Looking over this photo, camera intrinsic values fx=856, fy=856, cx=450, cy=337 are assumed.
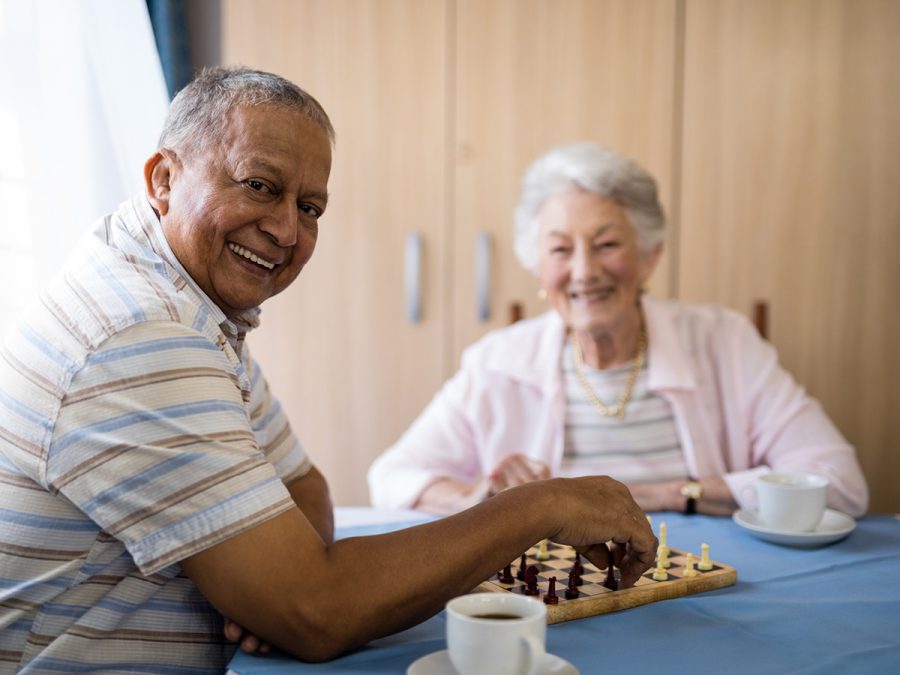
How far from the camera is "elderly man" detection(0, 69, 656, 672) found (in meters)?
0.94

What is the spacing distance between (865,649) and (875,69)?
2224 mm

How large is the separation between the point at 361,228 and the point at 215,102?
5.86ft

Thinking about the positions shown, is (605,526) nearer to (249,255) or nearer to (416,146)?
(249,255)

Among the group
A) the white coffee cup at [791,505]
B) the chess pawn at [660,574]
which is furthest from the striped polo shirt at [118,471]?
the white coffee cup at [791,505]

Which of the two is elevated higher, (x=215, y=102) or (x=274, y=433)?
(x=215, y=102)

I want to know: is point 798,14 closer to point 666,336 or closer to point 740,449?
point 666,336

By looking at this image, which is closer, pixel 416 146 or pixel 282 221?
pixel 282 221

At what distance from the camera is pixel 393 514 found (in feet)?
5.86

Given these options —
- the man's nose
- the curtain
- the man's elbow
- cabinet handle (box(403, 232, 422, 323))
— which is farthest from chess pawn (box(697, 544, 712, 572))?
cabinet handle (box(403, 232, 422, 323))

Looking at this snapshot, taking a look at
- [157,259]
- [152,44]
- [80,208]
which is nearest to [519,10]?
[152,44]

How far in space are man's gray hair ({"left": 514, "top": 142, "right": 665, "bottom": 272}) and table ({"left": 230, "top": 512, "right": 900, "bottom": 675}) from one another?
3.38 ft

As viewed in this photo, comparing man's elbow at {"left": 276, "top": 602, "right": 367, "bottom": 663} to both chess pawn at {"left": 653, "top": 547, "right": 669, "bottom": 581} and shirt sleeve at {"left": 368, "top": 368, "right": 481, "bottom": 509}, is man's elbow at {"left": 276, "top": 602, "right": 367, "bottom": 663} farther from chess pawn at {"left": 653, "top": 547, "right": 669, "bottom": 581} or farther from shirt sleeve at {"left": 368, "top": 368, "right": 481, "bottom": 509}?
shirt sleeve at {"left": 368, "top": 368, "right": 481, "bottom": 509}

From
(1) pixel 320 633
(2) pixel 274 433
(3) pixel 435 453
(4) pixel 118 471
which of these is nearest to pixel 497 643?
(1) pixel 320 633

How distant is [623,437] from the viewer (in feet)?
6.69
